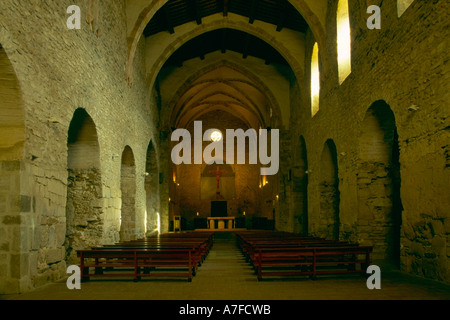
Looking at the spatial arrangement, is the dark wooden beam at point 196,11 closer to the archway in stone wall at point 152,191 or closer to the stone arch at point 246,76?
the stone arch at point 246,76

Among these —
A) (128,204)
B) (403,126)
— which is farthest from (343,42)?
(128,204)

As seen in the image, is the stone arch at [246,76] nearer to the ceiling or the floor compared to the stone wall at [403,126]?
nearer to the ceiling

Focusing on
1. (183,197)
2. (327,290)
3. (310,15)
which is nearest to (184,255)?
(327,290)

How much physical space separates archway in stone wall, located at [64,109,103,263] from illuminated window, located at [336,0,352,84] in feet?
23.8

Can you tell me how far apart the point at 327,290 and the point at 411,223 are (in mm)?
2481

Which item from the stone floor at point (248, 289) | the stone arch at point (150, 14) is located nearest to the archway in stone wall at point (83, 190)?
the stone floor at point (248, 289)

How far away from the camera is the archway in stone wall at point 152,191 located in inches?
752

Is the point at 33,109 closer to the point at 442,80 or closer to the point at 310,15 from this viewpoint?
the point at 442,80

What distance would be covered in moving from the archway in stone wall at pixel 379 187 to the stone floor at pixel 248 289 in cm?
210

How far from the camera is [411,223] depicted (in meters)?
7.51

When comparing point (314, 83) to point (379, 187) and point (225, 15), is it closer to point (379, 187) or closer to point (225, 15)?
point (225, 15)

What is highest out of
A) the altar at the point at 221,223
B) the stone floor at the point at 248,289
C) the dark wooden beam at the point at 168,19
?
the dark wooden beam at the point at 168,19

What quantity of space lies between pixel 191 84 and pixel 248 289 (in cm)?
1685

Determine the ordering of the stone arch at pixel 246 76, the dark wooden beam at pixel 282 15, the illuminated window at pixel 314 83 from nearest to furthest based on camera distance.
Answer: the dark wooden beam at pixel 282 15
the illuminated window at pixel 314 83
the stone arch at pixel 246 76
